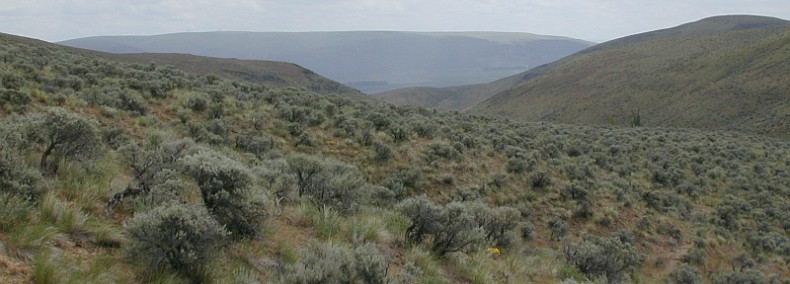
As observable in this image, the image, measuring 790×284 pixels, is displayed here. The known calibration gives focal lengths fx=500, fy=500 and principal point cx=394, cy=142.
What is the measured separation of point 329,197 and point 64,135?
139 inches

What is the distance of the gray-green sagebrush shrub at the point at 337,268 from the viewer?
4031mm

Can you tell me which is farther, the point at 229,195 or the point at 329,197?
the point at 329,197

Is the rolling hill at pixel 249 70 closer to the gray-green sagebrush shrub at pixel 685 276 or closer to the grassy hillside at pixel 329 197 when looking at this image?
the grassy hillside at pixel 329 197

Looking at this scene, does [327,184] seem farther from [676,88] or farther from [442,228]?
[676,88]

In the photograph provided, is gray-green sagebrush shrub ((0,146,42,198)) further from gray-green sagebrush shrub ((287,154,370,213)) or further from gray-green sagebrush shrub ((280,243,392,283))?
gray-green sagebrush shrub ((287,154,370,213))

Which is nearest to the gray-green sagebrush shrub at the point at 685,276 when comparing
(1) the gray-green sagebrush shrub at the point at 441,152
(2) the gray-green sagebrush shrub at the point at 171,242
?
(1) the gray-green sagebrush shrub at the point at 441,152

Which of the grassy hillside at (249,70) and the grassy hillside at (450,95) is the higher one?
the grassy hillside at (249,70)

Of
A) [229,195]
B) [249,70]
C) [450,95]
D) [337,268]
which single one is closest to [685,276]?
[337,268]

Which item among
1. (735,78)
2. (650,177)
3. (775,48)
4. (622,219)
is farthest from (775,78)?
(622,219)

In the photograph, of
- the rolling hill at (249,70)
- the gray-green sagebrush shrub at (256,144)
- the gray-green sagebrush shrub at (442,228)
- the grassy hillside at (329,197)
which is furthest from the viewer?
the rolling hill at (249,70)

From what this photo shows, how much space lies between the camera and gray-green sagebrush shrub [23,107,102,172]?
600 centimetres

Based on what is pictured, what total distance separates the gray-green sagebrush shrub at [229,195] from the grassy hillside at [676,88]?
4941 cm

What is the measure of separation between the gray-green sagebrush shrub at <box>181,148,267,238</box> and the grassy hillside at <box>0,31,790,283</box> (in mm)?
20

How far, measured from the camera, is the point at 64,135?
606 cm
